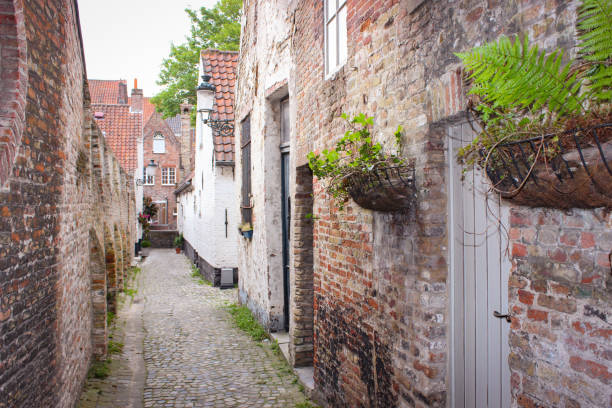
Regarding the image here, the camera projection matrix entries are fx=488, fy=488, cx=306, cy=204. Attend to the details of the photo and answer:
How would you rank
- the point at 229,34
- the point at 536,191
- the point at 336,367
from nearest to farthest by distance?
1. the point at 536,191
2. the point at 336,367
3. the point at 229,34

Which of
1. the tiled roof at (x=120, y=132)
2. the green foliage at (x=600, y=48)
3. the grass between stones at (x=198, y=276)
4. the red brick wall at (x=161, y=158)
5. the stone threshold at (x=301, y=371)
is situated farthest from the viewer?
the red brick wall at (x=161, y=158)

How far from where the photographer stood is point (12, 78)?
3.28 m

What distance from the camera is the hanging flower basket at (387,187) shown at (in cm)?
329

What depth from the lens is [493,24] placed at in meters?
2.58

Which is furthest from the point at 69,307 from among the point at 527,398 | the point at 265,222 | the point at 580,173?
the point at 580,173

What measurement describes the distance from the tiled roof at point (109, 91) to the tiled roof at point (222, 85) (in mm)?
23509

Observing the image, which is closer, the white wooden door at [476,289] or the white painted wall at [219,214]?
the white wooden door at [476,289]

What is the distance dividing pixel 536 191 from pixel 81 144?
581 cm

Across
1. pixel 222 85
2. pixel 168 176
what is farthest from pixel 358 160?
pixel 168 176

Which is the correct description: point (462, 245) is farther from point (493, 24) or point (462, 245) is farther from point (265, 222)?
point (265, 222)

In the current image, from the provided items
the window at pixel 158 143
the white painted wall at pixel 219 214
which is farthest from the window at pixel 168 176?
the white painted wall at pixel 219 214

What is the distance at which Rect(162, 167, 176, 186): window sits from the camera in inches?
1585

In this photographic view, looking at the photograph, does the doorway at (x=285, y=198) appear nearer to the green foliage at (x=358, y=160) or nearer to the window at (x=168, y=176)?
the green foliage at (x=358, y=160)

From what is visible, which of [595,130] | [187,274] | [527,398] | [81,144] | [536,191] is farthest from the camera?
[187,274]
